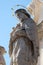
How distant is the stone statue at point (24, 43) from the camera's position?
1124 cm

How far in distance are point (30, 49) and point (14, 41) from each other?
1.91 ft

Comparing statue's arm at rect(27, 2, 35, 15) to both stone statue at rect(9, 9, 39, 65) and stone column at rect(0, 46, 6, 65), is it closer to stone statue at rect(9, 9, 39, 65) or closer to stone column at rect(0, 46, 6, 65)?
stone column at rect(0, 46, 6, 65)

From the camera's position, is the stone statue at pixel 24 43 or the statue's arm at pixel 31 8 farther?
the statue's arm at pixel 31 8

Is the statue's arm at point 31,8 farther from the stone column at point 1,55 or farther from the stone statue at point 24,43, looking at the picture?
the stone statue at point 24,43

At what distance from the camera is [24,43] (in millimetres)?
11500

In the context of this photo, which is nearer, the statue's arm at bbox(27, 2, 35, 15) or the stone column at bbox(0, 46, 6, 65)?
the stone column at bbox(0, 46, 6, 65)

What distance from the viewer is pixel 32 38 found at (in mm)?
11508

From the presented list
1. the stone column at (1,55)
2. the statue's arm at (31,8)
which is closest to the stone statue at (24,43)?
the stone column at (1,55)

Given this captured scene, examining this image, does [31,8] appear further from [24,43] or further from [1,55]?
[24,43]


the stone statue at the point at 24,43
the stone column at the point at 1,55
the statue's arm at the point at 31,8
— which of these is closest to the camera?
the stone statue at the point at 24,43

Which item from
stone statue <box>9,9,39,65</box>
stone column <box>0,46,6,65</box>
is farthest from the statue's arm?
stone statue <box>9,9,39,65</box>

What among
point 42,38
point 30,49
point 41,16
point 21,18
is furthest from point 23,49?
point 41,16

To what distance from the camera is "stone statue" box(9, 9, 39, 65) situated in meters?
11.2

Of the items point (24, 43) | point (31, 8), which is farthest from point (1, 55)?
point (31, 8)
